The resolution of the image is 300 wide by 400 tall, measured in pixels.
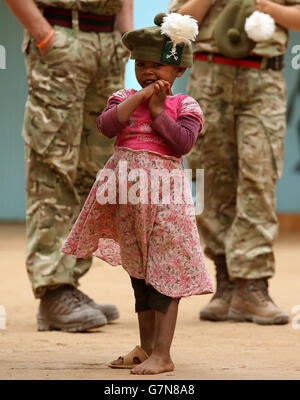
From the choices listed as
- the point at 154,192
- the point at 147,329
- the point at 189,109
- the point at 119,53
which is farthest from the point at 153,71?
the point at 119,53

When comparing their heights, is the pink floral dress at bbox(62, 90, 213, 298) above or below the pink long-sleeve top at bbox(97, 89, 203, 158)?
below

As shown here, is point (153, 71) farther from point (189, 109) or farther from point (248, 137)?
point (248, 137)

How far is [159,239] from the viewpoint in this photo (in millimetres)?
3119

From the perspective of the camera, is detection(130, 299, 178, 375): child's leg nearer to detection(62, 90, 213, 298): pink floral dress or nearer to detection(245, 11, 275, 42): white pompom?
detection(62, 90, 213, 298): pink floral dress

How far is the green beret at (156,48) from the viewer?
10.2 ft

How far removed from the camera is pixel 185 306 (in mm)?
5379

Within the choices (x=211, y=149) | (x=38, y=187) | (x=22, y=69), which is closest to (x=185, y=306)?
(x=211, y=149)

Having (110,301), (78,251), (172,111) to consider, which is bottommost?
(110,301)

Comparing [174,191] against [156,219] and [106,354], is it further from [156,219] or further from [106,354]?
[106,354]

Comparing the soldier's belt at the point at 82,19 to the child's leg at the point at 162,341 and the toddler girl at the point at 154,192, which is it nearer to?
the toddler girl at the point at 154,192

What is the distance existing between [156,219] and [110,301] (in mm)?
2539

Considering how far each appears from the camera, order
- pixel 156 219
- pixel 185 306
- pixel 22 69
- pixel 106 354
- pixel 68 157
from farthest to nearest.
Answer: pixel 22 69, pixel 185 306, pixel 68 157, pixel 106 354, pixel 156 219

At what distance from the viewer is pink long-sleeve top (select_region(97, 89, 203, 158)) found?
122 inches

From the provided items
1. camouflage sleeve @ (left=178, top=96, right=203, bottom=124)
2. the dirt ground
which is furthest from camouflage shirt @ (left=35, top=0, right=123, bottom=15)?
the dirt ground
